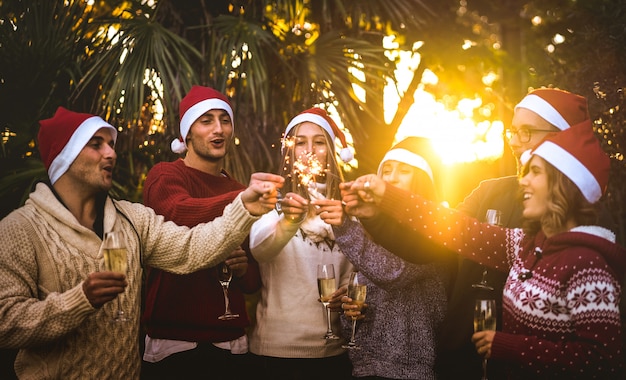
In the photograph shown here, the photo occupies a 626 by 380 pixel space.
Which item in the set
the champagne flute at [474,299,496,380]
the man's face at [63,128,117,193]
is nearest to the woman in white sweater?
the man's face at [63,128,117,193]

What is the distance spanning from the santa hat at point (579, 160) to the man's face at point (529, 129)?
0.76 meters

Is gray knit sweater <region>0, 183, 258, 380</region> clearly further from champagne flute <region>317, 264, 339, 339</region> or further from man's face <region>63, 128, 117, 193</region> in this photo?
champagne flute <region>317, 264, 339, 339</region>

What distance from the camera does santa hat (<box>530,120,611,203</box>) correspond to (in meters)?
2.87

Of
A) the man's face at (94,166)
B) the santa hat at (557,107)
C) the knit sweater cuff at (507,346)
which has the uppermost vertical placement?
the santa hat at (557,107)

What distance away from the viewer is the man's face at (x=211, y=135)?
4160 millimetres

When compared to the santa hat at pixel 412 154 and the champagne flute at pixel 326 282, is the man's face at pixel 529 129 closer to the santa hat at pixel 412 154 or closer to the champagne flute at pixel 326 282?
the santa hat at pixel 412 154

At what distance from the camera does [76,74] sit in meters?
5.99

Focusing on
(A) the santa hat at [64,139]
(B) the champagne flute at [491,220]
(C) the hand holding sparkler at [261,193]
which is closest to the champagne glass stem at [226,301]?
(C) the hand holding sparkler at [261,193]

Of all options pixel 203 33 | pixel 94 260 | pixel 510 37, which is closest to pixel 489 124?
pixel 510 37

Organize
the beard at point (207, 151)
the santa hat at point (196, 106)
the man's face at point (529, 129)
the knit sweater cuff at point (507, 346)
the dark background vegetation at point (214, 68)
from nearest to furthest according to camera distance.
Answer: the knit sweater cuff at point (507, 346), the man's face at point (529, 129), the beard at point (207, 151), the santa hat at point (196, 106), the dark background vegetation at point (214, 68)

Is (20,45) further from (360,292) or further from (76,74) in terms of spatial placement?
(360,292)

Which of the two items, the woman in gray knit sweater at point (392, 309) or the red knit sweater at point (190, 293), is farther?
the red knit sweater at point (190, 293)

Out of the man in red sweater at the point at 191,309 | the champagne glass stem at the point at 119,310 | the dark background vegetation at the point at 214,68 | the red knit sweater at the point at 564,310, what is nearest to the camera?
the red knit sweater at the point at 564,310

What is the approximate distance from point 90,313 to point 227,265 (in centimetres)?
88
